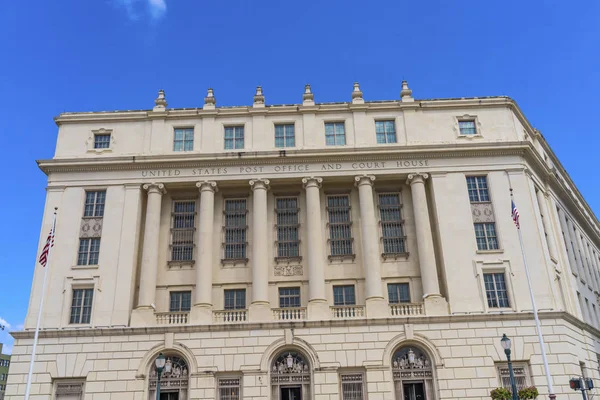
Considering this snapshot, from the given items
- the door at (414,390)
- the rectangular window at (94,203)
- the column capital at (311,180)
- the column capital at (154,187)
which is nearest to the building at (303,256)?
the column capital at (311,180)

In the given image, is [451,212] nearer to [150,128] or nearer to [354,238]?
[354,238]

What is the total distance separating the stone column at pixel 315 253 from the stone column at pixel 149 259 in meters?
9.96

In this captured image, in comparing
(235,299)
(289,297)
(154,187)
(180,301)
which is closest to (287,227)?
(289,297)

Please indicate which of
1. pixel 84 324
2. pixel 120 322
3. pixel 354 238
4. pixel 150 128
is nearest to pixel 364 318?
pixel 354 238

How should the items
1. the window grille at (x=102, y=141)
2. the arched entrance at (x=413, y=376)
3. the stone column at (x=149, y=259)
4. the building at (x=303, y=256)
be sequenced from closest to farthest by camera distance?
the arched entrance at (x=413, y=376) → the building at (x=303, y=256) → the stone column at (x=149, y=259) → the window grille at (x=102, y=141)

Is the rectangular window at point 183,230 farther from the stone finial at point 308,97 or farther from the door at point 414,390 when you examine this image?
the door at point 414,390

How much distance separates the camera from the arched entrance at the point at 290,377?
1300 inches

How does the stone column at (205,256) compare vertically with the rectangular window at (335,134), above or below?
below

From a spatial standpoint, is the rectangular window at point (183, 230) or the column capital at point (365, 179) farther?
the column capital at point (365, 179)

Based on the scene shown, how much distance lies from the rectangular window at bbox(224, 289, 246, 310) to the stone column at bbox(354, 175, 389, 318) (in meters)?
8.15

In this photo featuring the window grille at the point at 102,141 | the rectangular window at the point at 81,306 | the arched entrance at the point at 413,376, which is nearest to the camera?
the arched entrance at the point at 413,376

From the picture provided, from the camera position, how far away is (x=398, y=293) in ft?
121

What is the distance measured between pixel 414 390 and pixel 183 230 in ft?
60.2

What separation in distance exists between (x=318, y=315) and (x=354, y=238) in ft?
21.4
